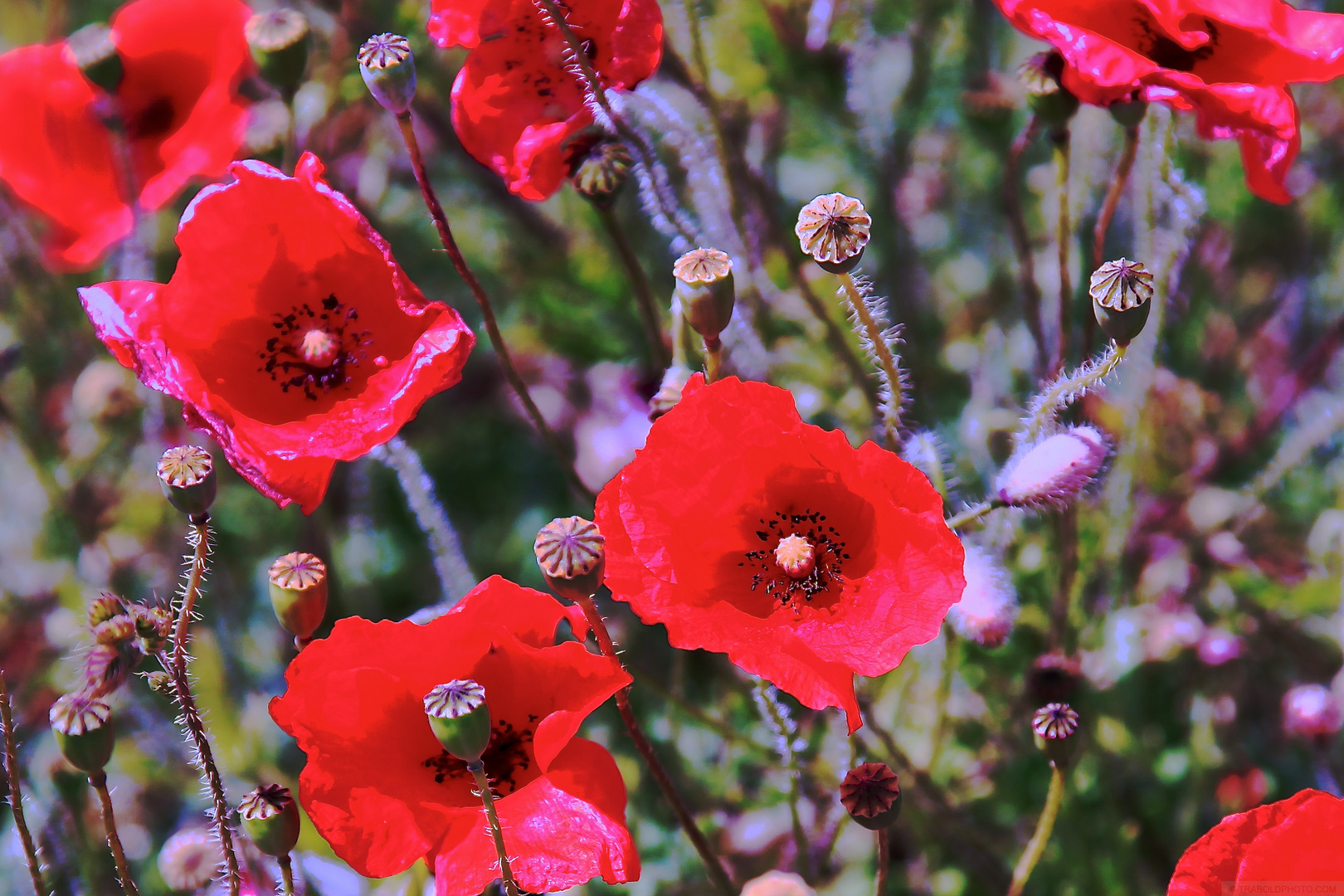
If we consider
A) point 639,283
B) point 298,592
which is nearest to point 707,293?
point 639,283

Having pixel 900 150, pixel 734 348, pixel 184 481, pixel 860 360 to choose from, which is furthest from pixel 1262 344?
pixel 184 481

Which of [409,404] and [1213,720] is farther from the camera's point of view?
[1213,720]

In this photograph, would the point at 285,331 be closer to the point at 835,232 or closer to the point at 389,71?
the point at 389,71

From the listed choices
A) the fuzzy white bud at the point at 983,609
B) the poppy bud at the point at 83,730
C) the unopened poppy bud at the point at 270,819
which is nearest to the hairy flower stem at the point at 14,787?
the poppy bud at the point at 83,730

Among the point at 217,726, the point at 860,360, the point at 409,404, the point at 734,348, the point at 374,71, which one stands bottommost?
the point at 217,726

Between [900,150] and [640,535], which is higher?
[640,535]

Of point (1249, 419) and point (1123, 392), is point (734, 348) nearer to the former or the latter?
point (1123, 392)

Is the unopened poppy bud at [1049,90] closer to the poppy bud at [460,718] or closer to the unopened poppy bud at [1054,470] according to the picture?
the unopened poppy bud at [1054,470]
